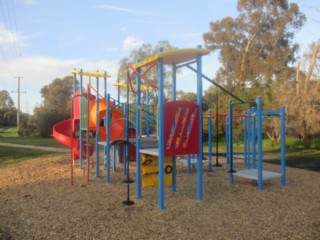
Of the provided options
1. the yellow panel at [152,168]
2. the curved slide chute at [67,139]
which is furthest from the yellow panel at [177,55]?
the curved slide chute at [67,139]

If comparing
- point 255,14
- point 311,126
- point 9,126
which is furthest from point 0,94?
point 311,126

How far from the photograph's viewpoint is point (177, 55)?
4.96 metres

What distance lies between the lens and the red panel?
16.2 feet

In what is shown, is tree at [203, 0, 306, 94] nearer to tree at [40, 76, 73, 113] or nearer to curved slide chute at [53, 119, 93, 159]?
curved slide chute at [53, 119, 93, 159]

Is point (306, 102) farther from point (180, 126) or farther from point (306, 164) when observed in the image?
point (180, 126)

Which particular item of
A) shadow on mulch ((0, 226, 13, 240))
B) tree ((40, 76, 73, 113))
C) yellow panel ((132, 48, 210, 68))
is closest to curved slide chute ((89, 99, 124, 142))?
yellow panel ((132, 48, 210, 68))

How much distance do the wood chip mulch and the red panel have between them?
0.93 m

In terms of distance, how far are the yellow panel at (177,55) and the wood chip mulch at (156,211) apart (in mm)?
2415

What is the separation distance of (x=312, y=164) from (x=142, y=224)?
8.64 meters

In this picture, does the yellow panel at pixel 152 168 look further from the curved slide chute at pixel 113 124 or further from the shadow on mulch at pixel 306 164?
the shadow on mulch at pixel 306 164

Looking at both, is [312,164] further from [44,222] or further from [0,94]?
[0,94]

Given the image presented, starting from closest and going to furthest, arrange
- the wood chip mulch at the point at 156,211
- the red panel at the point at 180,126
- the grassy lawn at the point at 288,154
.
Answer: the wood chip mulch at the point at 156,211 → the red panel at the point at 180,126 → the grassy lawn at the point at 288,154

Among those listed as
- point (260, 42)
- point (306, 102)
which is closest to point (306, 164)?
point (306, 102)

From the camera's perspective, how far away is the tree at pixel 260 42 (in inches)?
990
